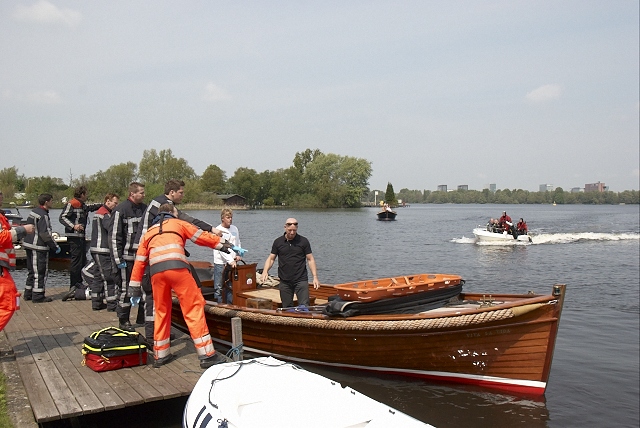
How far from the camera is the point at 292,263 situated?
311 inches

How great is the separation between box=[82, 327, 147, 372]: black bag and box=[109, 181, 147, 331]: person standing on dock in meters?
1.40

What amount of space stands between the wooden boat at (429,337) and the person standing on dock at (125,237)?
1378 mm

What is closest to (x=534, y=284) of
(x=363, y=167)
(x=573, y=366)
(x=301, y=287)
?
(x=573, y=366)

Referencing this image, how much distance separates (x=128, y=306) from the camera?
7211mm

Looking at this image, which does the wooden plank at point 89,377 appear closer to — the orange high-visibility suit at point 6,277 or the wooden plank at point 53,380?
the wooden plank at point 53,380

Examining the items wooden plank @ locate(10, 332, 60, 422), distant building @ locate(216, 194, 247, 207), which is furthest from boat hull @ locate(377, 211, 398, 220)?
wooden plank @ locate(10, 332, 60, 422)

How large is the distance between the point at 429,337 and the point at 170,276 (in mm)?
3619

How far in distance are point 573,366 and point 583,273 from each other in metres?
12.4

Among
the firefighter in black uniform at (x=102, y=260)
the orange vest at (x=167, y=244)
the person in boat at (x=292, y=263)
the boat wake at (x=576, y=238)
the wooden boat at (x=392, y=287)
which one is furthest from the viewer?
the boat wake at (x=576, y=238)

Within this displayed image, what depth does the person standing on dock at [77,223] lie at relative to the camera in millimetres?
9469

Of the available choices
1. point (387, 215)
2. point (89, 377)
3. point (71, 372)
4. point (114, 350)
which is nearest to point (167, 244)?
point (114, 350)

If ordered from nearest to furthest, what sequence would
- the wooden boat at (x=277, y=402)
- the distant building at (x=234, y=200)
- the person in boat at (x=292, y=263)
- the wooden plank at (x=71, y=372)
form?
the wooden boat at (x=277, y=402), the wooden plank at (x=71, y=372), the person in boat at (x=292, y=263), the distant building at (x=234, y=200)

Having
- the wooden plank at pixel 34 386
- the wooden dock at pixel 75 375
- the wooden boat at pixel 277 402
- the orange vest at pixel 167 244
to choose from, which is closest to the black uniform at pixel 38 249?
the wooden dock at pixel 75 375

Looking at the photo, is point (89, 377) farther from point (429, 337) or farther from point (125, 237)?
point (429, 337)
